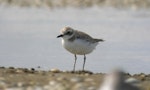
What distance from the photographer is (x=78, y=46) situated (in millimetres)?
13578

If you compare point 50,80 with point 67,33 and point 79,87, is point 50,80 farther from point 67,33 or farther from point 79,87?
point 67,33

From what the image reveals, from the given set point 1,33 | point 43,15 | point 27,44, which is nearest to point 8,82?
point 27,44

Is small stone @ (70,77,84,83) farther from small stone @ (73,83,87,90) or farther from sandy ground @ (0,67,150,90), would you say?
small stone @ (73,83,87,90)

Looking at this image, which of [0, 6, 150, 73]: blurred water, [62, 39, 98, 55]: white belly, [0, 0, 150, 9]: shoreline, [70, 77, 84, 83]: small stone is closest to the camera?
[70, 77, 84, 83]: small stone

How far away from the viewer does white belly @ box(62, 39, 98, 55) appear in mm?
13539

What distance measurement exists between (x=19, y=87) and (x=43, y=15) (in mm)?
10618

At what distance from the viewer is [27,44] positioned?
52.9 ft

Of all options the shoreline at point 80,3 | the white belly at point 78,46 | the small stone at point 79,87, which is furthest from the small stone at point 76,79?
the shoreline at point 80,3

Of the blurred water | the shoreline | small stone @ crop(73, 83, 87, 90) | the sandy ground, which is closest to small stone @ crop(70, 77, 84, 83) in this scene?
the sandy ground

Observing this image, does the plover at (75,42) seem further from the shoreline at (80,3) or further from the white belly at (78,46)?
the shoreline at (80,3)

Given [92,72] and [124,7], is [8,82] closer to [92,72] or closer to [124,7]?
[92,72]

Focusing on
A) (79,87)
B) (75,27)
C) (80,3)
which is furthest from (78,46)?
(80,3)

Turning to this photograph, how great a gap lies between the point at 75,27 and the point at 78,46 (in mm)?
4727

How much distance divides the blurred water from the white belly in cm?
37
